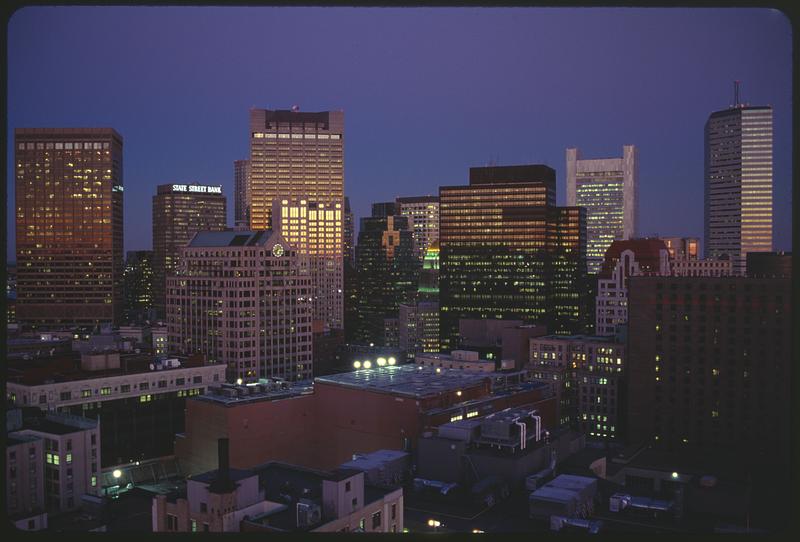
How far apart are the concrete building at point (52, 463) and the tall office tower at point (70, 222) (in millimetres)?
33492

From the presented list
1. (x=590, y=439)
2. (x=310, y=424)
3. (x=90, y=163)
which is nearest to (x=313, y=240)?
(x=90, y=163)

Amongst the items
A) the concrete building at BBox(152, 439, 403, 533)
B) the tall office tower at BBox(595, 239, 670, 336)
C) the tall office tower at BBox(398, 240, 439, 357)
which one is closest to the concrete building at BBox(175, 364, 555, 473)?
the concrete building at BBox(152, 439, 403, 533)

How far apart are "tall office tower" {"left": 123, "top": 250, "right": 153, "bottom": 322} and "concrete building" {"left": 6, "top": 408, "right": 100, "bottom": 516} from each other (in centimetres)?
4376

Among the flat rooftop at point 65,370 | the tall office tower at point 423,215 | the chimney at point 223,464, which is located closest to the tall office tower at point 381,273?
the tall office tower at point 423,215

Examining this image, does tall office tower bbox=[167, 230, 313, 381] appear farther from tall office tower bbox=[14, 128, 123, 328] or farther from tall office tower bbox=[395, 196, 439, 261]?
tall office tower bbox=[395, 196, 439, 261]

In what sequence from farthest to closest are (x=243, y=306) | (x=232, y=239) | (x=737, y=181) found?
1. (x=737, y=181)
2. (x=232, y=239)
3. (x=243, y=306)

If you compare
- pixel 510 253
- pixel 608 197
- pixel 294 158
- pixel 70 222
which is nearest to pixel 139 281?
pixel 70 222

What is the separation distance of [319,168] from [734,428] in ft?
138

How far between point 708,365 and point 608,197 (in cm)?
5543

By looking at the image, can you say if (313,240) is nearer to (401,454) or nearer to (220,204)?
(220,204)

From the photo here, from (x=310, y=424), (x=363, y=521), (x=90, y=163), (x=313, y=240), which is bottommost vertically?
(x=310, y=424)

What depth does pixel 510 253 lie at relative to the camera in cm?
4078

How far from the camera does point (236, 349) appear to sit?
2491 cm

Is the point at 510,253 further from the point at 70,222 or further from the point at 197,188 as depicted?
the point at 197,188
